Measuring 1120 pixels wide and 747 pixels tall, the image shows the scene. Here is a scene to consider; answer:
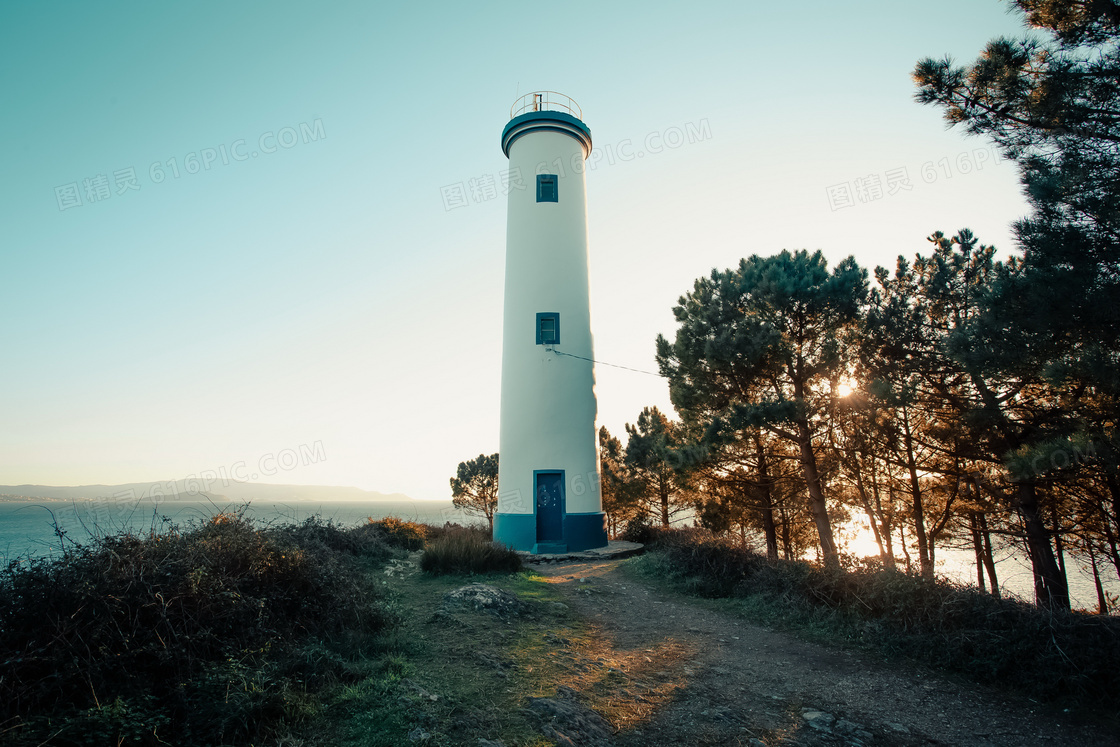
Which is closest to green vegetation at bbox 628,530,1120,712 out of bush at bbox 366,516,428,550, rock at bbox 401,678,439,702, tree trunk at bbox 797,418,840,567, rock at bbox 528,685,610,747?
tree trunk at bbox 797,418,840,567

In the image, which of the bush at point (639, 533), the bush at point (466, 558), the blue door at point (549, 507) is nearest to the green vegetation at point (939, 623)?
the bush at point (466, 558)

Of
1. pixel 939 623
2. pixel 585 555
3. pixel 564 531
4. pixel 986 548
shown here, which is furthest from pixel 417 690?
pixel 986 548

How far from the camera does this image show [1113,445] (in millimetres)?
6188

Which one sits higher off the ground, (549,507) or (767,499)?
(767,499)

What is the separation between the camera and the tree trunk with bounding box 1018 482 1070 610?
852 centimetres

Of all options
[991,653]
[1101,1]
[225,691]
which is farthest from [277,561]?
[1101,1]

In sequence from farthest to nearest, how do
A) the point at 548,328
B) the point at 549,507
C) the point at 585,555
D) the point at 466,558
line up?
1. the point at 548,328
2. the point at 549,507
3. the point at 585,555
4. the point at 466,558

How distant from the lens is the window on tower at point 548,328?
51.8 ft

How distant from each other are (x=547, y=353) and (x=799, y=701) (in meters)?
11.6

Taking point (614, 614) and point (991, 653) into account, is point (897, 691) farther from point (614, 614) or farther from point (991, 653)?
point (614, 614)

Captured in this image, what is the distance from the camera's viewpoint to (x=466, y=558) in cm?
1117

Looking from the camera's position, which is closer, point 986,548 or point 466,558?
point 466,558

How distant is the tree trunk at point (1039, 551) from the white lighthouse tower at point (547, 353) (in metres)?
9.50

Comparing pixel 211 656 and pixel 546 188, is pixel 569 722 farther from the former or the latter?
pixel 546 188
